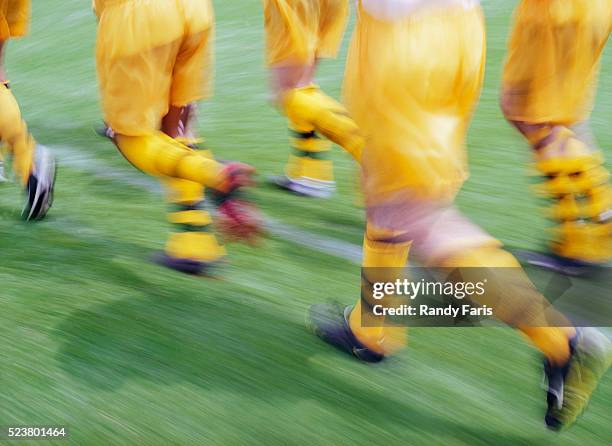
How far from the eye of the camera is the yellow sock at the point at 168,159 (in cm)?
261

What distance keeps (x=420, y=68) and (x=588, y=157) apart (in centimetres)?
99

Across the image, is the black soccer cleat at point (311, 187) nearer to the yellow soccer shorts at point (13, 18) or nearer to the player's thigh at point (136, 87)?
the player's thigh at point (136, 87)

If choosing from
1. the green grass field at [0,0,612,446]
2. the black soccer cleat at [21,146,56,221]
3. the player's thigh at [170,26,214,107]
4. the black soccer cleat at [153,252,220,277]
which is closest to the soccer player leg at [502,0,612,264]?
the green grass field at [0,0,612,446]

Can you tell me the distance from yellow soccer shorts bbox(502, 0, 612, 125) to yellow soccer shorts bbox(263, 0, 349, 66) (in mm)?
850

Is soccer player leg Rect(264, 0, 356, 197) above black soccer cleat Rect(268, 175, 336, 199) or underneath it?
above

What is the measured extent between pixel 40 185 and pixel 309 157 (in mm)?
1012

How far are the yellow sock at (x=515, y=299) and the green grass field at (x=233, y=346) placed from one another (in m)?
0.26

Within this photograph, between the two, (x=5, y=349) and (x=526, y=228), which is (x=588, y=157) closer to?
(x=526, y=228)

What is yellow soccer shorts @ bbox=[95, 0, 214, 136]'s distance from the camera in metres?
2.61

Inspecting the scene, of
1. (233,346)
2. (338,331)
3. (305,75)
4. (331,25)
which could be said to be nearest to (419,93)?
(338,331)

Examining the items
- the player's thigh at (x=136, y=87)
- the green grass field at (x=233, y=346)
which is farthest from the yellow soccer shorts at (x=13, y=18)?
the player's thigh at (x=136, y=87)

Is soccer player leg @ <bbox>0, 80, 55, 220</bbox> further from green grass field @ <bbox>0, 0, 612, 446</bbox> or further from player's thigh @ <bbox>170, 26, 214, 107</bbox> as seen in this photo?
player's thigh @ <bbox>170, 26, 214, 107</bbox>

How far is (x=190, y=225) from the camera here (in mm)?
2867

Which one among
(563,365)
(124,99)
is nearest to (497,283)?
(563,365)
